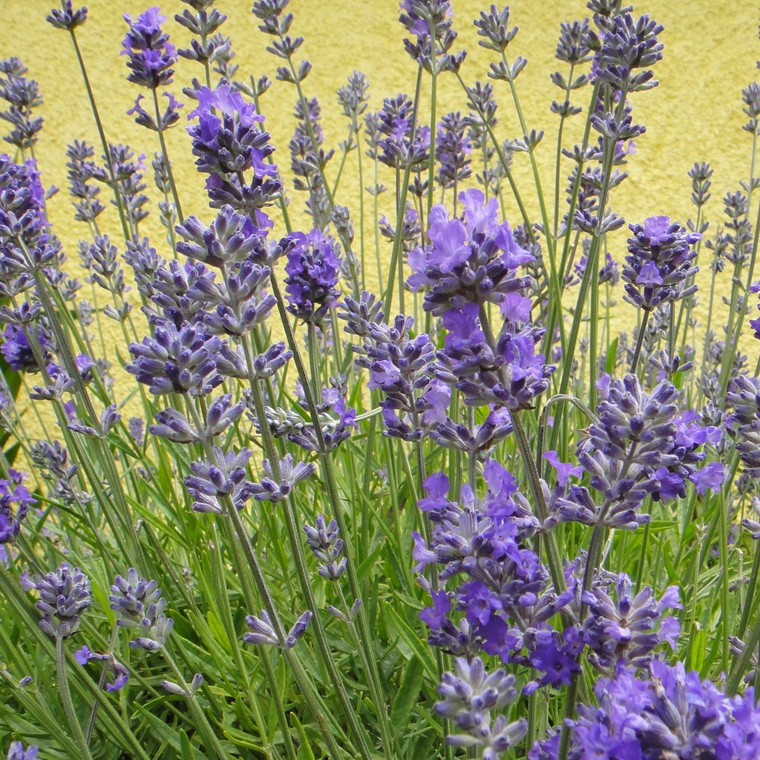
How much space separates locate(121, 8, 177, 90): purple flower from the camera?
72.0 inches

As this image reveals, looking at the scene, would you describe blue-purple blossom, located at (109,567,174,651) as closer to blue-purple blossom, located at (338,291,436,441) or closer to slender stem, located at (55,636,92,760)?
slender stem, located at (55,636,92,760)

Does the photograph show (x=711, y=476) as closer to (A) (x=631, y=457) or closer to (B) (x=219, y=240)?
(A) (x=631, y=457)

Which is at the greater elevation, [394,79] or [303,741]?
[394,79]

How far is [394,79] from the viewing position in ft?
25.5

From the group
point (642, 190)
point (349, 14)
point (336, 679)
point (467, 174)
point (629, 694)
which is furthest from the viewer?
point (349, 14)

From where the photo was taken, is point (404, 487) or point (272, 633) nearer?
point (272, 633)

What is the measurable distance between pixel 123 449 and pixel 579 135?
6.38m

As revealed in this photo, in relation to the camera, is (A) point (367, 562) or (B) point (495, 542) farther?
(A) point (367, 562)

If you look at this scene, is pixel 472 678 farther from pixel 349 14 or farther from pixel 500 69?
pixel 349 14

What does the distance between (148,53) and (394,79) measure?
A: 6361 millimetres

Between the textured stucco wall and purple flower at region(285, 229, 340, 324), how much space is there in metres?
5.44

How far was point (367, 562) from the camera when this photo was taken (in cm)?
171

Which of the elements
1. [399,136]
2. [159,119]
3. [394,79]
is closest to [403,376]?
[159,119]

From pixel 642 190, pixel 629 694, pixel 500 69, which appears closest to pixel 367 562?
pixel 629 694
